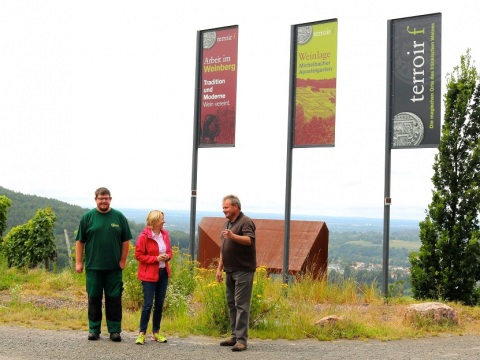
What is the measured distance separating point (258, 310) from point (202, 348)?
166 cm

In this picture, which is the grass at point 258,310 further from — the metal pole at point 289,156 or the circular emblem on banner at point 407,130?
the circular emblem on banner at point 407,130

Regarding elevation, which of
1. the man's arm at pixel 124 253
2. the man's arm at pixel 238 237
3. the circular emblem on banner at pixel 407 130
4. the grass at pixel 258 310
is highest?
the circular emblem on banner at pixel 407 130

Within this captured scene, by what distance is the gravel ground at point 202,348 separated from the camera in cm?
873

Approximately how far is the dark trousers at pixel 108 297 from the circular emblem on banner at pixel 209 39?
353 inches

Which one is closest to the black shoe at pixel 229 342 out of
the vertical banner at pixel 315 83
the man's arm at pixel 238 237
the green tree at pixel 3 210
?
the man's arm at pixel 238 237

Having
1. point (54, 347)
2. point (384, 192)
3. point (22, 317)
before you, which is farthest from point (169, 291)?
point (384, 192)

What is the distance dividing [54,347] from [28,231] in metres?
11.1

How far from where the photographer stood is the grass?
417 inches

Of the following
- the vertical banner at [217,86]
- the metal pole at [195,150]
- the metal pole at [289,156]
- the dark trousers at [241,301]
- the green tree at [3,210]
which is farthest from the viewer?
the green tree at [3,210]

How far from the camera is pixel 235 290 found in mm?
9461

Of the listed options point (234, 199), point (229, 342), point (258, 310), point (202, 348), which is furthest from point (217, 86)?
point (202, 348)

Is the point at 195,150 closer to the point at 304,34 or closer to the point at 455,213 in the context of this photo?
the point at 304,34

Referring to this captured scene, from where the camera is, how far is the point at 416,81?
15.2 meters

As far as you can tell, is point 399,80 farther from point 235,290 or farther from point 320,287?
point 235,290
